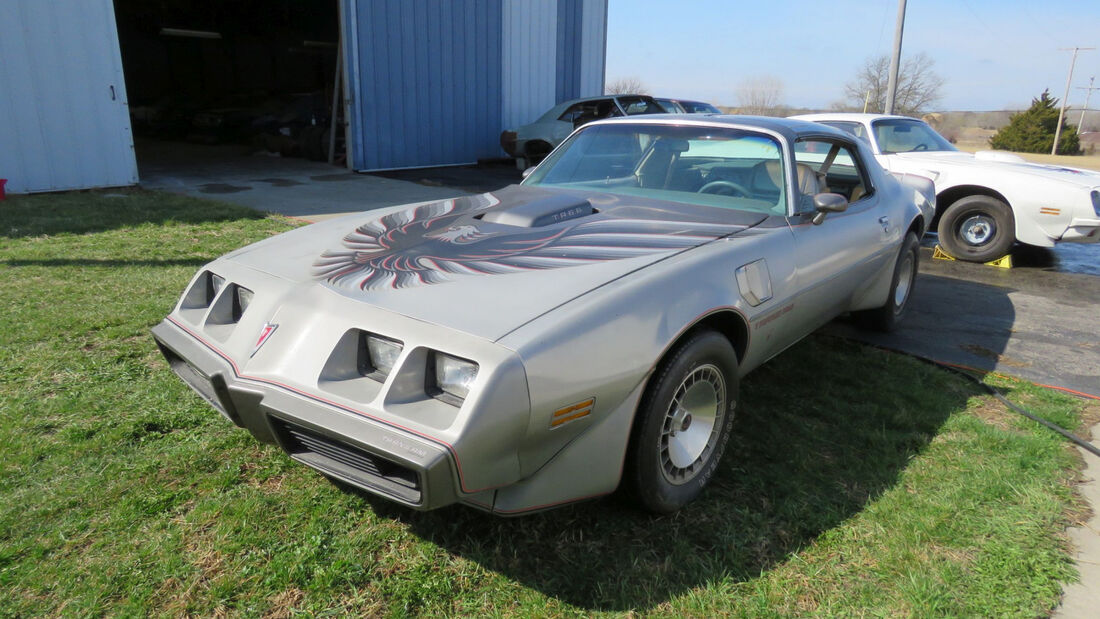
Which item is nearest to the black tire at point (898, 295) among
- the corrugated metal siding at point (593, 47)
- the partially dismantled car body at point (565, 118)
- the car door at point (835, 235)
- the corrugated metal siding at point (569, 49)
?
the car door at point (835, 235)

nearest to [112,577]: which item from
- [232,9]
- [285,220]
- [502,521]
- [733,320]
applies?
[502,521]

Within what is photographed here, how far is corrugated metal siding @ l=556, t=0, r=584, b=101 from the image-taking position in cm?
1509

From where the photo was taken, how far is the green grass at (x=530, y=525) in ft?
6.90

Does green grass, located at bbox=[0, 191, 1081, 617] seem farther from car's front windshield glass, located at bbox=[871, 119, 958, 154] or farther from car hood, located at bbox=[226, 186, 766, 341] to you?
car's front windshield glass, located at bbox=[871, 119, 958, 154]

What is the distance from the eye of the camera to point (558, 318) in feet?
6.68

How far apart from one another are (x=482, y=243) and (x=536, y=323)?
77 centimetres

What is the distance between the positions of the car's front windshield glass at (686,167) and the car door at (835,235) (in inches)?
6.3

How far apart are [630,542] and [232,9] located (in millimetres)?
23120

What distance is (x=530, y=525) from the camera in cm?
245

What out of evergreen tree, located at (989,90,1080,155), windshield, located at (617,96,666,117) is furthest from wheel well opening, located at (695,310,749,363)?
evergreen tree, located at (989,90,1080,155)

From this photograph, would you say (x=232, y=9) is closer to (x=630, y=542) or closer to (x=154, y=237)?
(x=154, y=237)

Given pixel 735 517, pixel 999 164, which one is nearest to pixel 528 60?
pixel 999 164

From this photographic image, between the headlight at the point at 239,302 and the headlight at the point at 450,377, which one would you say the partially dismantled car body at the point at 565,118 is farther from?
the headlight at the point at 450,377

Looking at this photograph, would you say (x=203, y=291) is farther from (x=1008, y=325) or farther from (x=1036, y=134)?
(x=1036, y=134)
